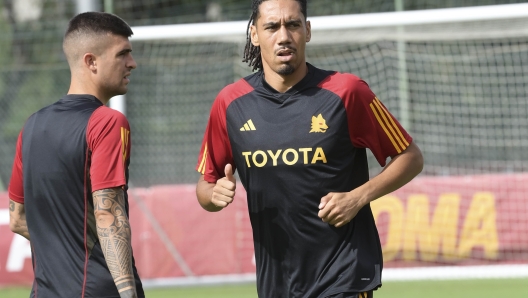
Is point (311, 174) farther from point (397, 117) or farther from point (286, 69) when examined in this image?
point (397, 117)

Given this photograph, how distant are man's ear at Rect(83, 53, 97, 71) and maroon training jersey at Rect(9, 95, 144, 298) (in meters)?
0.29

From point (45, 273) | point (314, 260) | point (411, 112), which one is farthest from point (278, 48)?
point (411, 112)

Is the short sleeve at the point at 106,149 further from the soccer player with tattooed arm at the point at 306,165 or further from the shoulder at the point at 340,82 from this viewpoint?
the shoulder at the point at 340,82

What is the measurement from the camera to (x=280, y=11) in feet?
15.4

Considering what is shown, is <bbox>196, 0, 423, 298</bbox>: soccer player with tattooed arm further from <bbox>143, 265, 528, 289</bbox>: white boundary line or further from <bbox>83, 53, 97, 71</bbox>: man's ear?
<bbox>143, 265, 528, 289</bbox>: white boundary line

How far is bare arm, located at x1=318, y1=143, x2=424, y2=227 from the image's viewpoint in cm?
433

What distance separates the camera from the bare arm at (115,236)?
3.97m

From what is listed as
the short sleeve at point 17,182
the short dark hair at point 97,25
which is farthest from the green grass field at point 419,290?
the short dark hair at point 97,25

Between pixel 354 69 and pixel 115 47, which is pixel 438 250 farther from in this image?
pixel 115 47

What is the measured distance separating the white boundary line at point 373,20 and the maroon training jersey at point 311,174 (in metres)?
5.24

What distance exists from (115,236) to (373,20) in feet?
21.1

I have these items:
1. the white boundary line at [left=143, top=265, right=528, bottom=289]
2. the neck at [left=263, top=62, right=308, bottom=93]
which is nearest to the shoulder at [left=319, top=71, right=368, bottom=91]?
the neck at [left=263, top=62, right=308, bottom=93]

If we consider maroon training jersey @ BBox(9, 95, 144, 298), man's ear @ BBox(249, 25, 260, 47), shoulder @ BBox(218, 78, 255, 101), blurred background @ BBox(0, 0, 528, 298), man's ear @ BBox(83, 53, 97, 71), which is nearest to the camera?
maroon training jersey @ BBox(9, 95, 144, 298)

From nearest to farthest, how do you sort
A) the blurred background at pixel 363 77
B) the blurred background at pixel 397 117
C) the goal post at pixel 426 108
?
the goal post at pixel 426 108
the blurred background at pixel 397 117
the blurred background at pixel 363 77
